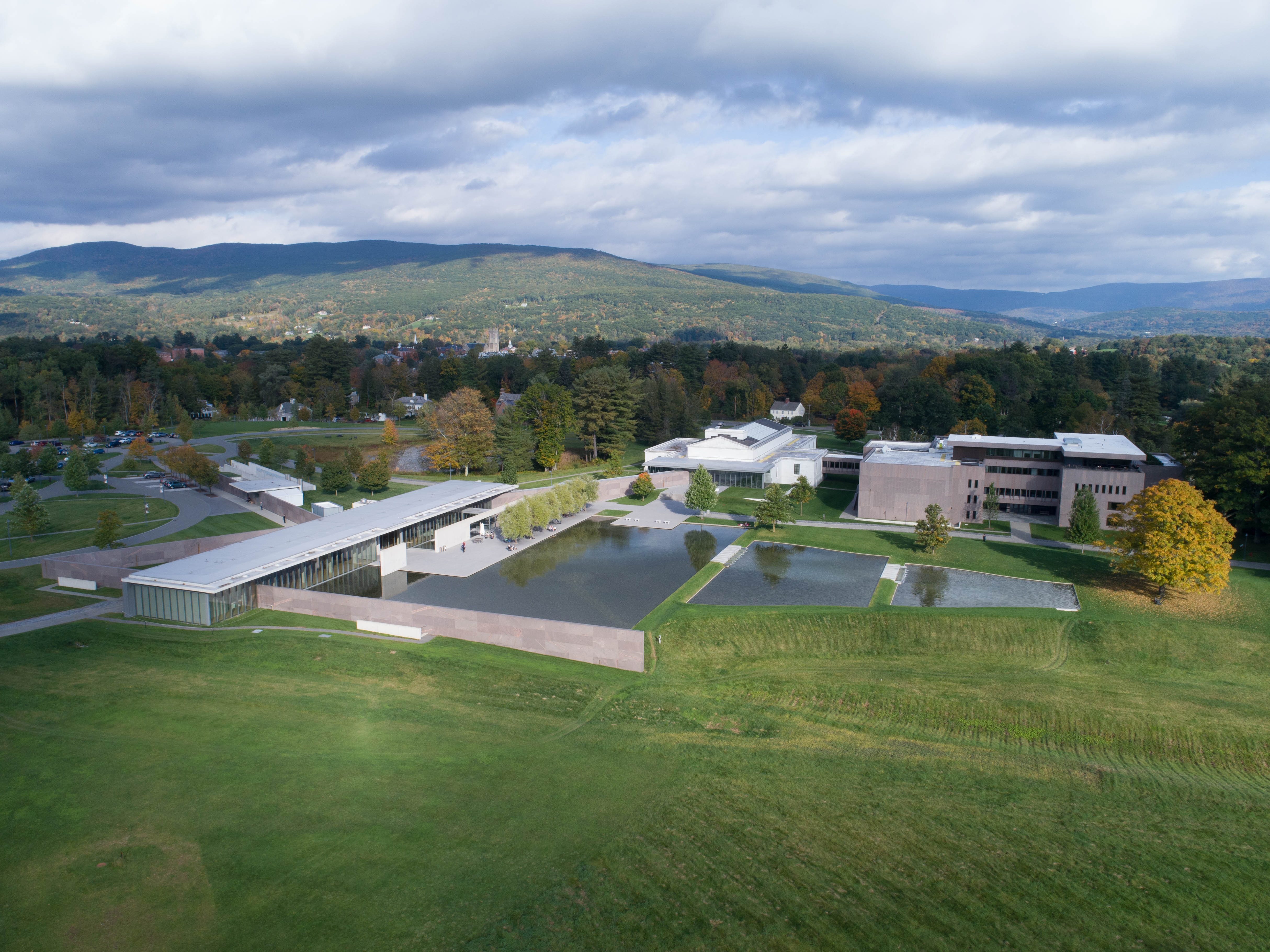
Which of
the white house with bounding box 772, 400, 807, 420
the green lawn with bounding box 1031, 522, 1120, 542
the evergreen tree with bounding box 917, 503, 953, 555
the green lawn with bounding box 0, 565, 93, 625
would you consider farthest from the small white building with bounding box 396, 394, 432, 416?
the green lawn with bounding box 1031, 522, 1120, 542

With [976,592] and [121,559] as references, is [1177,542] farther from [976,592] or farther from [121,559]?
[121,559]

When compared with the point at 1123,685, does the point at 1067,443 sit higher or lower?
higher

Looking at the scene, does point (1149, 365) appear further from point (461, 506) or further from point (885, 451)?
point (461, 506)

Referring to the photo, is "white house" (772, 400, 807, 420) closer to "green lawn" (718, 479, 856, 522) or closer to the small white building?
"green lawn" (718, 479, 856, 522)

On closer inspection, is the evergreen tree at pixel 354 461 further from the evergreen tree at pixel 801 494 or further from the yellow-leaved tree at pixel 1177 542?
the yellow-leaved tree at pixel 1177 542

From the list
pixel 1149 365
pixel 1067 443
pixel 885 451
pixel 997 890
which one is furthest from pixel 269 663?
pixel 1149 365

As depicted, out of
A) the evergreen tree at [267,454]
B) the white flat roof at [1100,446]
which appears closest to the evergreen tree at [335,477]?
the evergreen tree at [267,454]
